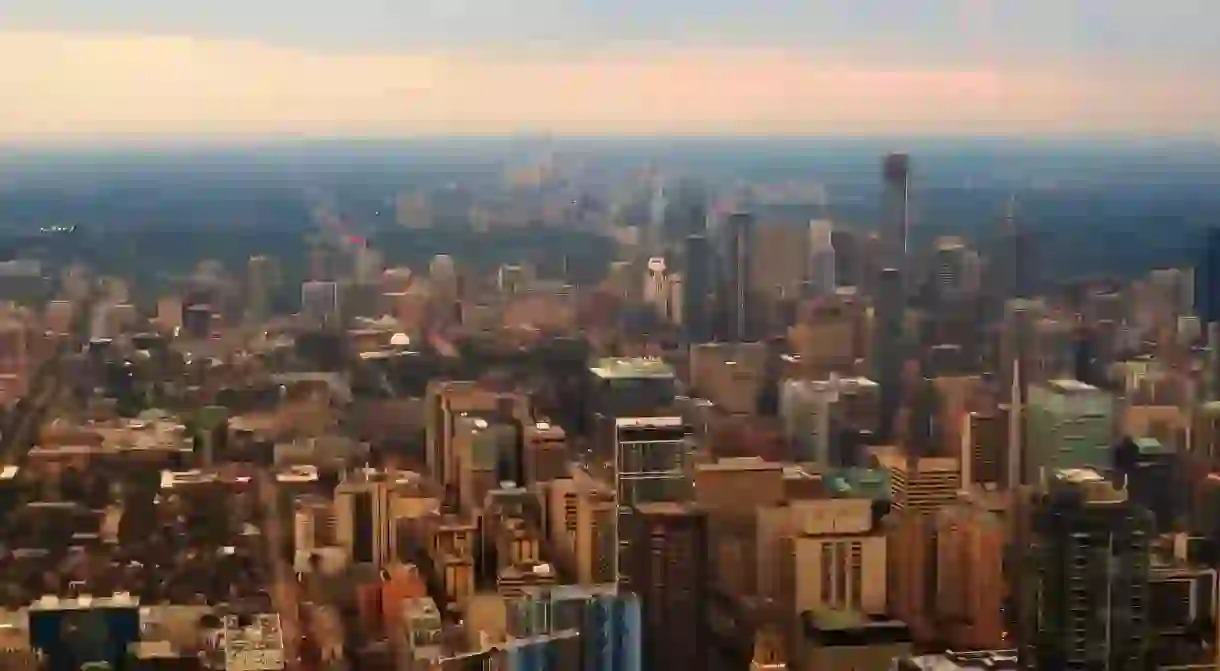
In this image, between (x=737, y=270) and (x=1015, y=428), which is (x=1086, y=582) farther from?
(x=737, y=270)

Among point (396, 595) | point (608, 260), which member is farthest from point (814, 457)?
point (396, 595)

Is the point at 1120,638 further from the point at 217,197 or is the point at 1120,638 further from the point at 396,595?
the point at 217,197

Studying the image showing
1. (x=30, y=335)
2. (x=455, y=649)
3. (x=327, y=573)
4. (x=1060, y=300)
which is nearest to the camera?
(x=455, y=649)

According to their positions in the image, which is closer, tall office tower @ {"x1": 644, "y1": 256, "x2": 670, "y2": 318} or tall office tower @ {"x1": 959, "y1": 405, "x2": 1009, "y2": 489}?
tall office tower @ {"x1": 959, "y1": 405, "x2": 1009, "y2": 489}

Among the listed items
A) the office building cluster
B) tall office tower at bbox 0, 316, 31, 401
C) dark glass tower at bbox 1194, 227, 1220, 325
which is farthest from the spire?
tall office tower at bbox 0, 316, 31, 401

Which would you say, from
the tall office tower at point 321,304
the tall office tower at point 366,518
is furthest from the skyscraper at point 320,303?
the tall office tower at point 366,518

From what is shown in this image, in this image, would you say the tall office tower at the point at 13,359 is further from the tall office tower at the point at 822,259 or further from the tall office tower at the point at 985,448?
the tall office tower at the point at 985,448

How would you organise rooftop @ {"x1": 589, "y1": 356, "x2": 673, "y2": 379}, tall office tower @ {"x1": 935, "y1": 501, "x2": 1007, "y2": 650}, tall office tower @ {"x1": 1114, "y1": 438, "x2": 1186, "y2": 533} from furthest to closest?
rooftop @ {"x1": 589, "y1": 356, "x2": 673, "y2": 379} < tall office tower @ {"x1": 1114, "y1": 438, "x2": 1186, "y2": 533} < tall office tower @ {"x1": 935, "y1": 501, "x2": 1007, "y2": 650}

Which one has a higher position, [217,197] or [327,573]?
[217,197]

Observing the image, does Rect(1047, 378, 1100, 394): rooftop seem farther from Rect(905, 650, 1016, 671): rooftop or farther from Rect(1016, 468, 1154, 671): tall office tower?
Rect(905, 650, 1016, 671): rooftop
